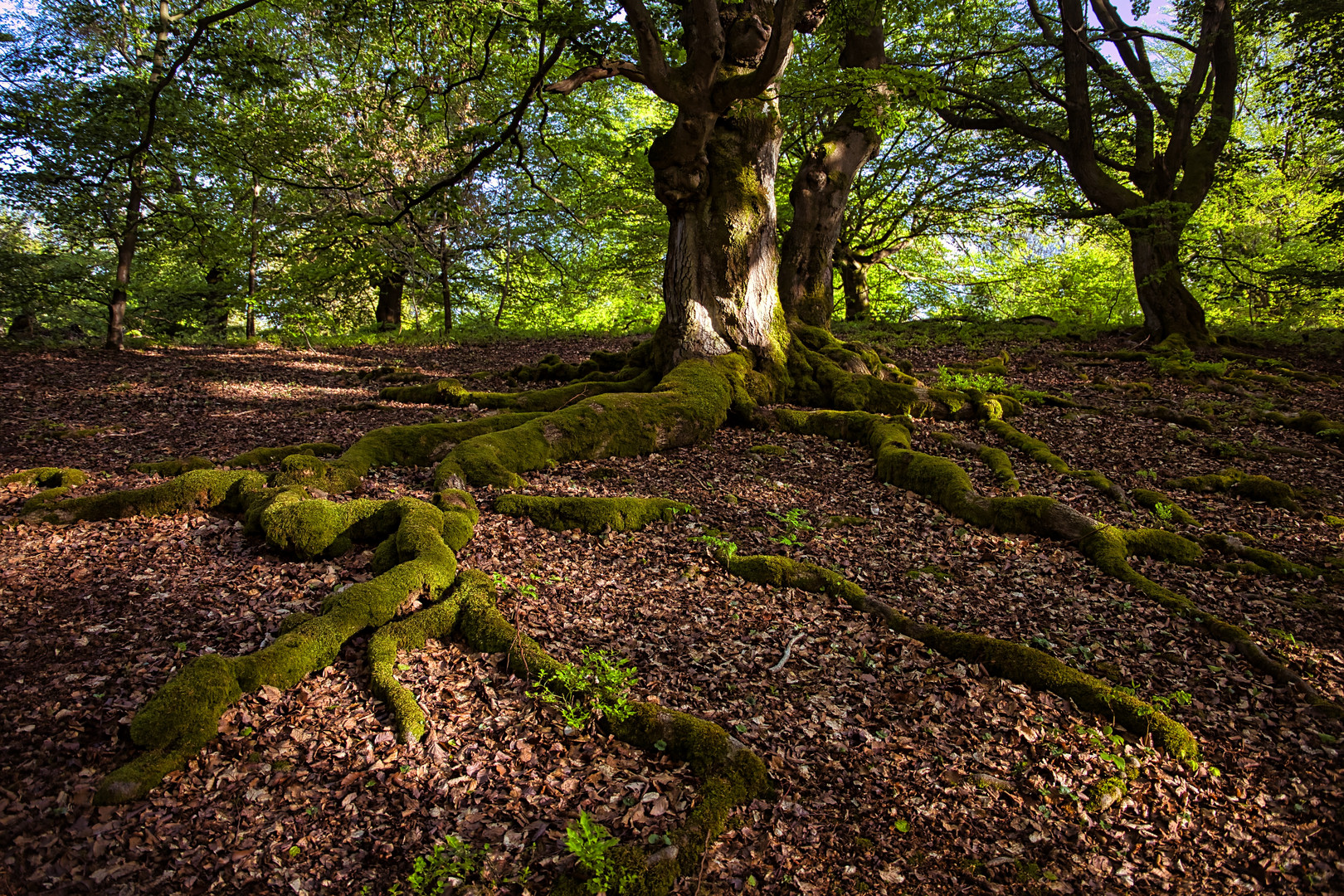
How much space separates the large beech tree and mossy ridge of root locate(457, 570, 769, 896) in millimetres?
12348

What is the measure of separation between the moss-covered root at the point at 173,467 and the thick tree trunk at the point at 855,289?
1541cm

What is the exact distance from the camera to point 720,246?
8562 millimetres

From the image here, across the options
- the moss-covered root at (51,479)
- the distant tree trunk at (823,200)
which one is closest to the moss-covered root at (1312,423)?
the distant tree trunk at (823,200)

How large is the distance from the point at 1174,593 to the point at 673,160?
22.6 ft

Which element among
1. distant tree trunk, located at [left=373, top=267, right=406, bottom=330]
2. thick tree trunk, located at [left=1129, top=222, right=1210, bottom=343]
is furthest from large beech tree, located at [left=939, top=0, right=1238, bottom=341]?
distant tree trunk, located at [left=373, top=267, right=406, bottom=330]

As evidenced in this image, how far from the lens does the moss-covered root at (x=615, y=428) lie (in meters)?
6.11

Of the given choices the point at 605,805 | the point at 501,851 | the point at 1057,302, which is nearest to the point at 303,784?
the point at 501,851

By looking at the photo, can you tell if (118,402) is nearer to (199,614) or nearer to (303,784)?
(199,614)

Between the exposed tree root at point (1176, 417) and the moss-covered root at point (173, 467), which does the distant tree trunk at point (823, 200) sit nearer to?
the exposed tree root at point (1176, 417)

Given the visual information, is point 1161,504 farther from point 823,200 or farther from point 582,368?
point 582,368

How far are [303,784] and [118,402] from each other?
858 centimetres

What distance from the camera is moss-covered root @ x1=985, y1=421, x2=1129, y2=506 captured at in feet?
21.4

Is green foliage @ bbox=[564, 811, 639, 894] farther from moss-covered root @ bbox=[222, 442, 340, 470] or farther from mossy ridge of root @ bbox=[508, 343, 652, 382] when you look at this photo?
mossy ridge of root @ bbox=[508, 343, 652, 382]

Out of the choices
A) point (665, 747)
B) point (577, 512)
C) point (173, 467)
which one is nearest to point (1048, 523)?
point (577, 512)
